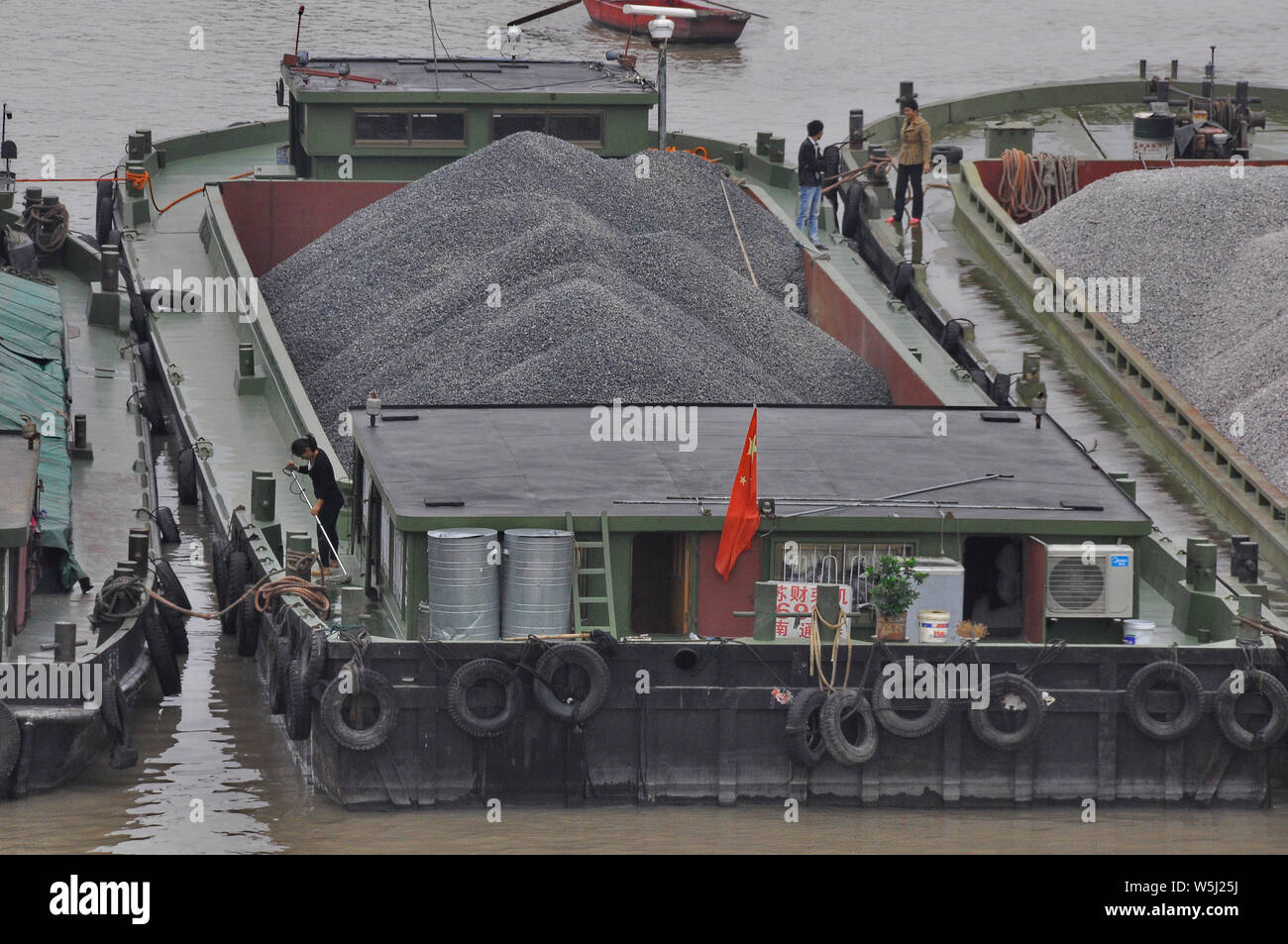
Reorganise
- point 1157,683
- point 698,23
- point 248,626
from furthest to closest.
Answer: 1. point 698,23
2. point 248,626
3. point 1157,683

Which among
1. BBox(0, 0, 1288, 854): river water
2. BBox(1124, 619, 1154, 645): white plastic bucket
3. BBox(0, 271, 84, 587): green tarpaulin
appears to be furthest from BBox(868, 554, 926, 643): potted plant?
BBox(0, 271, 84, 587): green tarpaulin

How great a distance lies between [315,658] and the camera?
14773 millimetres

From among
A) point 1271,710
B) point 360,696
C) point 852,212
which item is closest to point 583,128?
point 852,212

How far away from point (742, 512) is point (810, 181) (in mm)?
13470

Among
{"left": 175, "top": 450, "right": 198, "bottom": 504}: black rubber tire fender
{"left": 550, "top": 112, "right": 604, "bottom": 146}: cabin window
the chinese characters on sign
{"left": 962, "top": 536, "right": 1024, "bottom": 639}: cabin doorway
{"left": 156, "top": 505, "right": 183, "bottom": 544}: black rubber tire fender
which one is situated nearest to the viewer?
the chinese characters on sign

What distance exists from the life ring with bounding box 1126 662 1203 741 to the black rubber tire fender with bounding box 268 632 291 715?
5.73 m

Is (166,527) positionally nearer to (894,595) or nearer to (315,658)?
(315,658)

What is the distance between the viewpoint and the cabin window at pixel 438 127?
90.4 feet

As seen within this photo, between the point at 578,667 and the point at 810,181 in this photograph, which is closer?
the point at 578,667

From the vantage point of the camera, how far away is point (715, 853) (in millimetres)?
14133

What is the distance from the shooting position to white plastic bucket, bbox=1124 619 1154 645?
604 inches

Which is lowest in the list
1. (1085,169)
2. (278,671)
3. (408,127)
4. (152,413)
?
(278,671)

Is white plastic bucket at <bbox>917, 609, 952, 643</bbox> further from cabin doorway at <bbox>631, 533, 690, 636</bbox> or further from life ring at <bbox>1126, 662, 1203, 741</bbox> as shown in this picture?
cabin doorway at <bbox>631, 533, 690, 636</bbox>

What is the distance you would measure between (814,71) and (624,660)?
42.3 m
